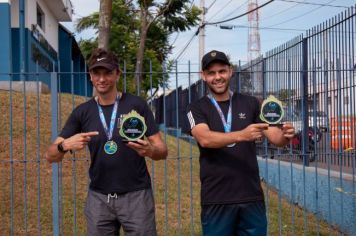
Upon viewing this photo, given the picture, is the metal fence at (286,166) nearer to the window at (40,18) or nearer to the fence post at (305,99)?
the fence post at (305,99)

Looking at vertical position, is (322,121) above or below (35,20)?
below

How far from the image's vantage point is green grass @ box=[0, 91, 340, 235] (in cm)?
629

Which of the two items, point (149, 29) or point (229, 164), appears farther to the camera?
point (149, 29)

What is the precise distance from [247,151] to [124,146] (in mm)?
798

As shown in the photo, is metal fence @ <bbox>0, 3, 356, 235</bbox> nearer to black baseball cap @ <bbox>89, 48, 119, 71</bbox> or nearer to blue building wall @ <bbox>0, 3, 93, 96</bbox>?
black baseball cap @ <bbox>89, 48, 119, 71</bbox>

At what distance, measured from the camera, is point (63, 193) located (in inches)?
296

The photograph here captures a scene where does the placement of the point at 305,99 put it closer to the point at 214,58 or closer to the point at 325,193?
the point at 325,193

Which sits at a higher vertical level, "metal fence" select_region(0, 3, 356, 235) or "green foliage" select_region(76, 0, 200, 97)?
"green foliage" select_region(76, 0, 200, 97)

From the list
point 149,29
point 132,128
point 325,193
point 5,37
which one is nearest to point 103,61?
point 132,128

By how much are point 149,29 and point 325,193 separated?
14.7 metres

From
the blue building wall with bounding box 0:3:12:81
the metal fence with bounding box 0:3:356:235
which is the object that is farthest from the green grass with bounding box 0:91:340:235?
the blue building wall with bounding box 0:3:12:81

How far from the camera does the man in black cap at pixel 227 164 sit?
330cm

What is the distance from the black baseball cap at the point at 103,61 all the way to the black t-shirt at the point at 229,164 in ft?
2.04

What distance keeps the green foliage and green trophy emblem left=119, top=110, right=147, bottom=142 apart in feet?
45.2
